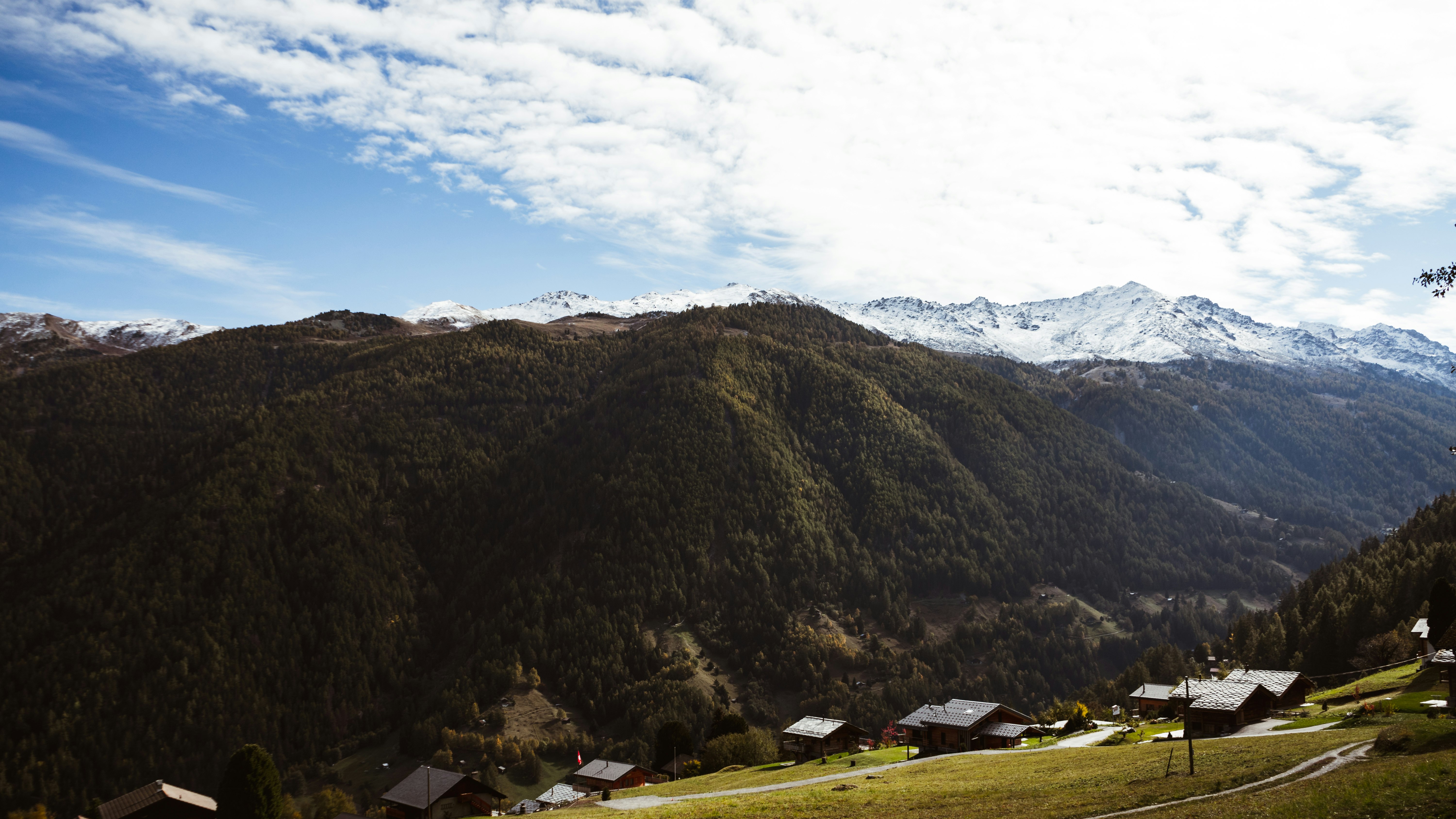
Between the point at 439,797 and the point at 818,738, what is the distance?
A: 4723cm

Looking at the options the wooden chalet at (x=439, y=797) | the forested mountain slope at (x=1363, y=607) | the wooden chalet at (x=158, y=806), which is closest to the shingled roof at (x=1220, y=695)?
the forested mountain slope at (x=1363, y=607)

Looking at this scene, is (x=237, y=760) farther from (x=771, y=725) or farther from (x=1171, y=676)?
(x=1171, y=676)

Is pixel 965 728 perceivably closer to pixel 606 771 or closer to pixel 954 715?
pixel 954 715

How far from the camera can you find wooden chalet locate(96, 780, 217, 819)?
72500 millimetres

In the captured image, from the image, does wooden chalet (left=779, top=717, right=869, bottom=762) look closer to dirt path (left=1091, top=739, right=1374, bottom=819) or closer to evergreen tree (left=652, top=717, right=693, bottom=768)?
evergreen tree (left=652, top=717, right=693, bottom=768)

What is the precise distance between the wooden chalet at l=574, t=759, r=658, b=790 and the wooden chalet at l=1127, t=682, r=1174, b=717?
227 ft

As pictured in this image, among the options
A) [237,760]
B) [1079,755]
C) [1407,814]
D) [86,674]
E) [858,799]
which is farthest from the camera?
[86,674]

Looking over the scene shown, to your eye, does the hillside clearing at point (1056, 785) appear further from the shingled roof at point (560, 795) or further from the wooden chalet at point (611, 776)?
the wooden chalet at point (611, 776)

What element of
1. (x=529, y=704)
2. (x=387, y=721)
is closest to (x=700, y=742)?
(x=529, y=704)

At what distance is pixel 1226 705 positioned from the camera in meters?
71.1

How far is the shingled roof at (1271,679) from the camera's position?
75.4 metres

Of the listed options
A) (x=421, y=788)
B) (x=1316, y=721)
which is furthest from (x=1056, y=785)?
(x=421, y=788)

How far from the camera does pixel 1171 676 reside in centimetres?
16438

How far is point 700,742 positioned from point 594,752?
24.0 meters
